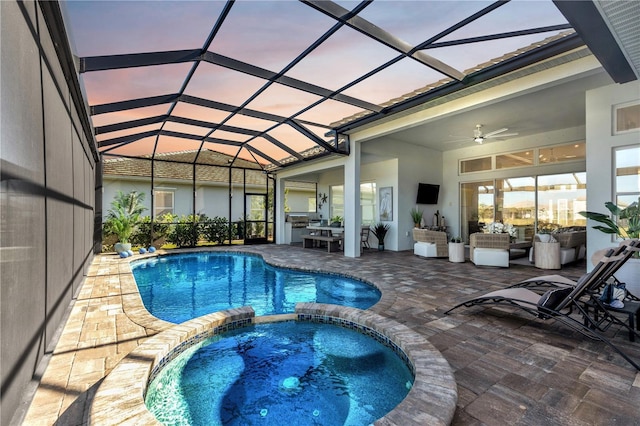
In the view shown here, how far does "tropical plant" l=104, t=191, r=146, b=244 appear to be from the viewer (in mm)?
10297

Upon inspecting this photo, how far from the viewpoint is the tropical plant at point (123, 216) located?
33.8ft

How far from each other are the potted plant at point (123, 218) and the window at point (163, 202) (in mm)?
2063

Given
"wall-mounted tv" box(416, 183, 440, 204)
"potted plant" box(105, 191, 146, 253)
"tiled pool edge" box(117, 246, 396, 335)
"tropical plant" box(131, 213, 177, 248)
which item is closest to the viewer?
"tiled pool edge" box(117, 246, 396, 335)

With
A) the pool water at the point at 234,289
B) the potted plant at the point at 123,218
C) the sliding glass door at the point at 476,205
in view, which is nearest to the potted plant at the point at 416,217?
the sliding glass door at the point at 476,205

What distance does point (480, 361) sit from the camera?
8.76ft

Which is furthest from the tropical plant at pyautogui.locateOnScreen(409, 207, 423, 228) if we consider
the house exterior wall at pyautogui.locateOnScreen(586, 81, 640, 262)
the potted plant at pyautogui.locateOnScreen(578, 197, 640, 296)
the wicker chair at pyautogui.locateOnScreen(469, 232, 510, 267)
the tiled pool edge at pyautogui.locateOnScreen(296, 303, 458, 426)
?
the tiled pool edge at pyautogui.locateOnScreen(296, 303, 458, 426)

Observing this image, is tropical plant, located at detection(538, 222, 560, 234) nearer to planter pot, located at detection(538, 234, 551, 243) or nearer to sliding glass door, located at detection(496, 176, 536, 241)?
sliding glass door, located at detection(496, 176, 536, 241)

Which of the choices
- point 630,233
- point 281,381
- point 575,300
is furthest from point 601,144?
point 281,381

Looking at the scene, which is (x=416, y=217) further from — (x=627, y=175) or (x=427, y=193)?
(x=627, y=175)

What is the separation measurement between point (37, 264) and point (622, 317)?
6766 mm

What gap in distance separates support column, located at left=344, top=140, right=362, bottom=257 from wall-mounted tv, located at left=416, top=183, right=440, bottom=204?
3294 millimetres

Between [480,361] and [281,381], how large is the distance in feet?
6.17

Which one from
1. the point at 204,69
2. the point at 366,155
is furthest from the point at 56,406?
the point at 366,155

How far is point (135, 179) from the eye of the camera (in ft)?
42.0
